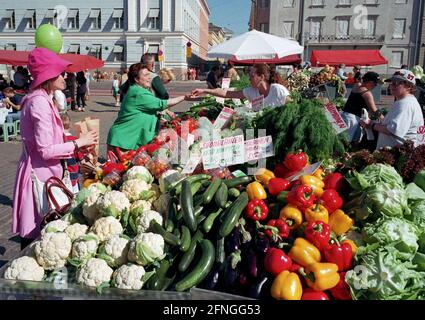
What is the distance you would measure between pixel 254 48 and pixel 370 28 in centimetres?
4478

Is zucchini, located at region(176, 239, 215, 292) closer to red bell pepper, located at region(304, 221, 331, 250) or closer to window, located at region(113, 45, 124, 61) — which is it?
red bell pepper, located at region(304, 221, 331, 250)

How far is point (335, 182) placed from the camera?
9.01 feet

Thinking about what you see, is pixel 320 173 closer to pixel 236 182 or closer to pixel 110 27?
pixel 236 182

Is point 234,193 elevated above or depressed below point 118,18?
below

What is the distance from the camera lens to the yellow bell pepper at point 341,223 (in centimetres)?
239

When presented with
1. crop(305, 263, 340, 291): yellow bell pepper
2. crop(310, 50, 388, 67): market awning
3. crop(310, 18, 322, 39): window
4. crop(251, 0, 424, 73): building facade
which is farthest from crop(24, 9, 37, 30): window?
crop(305, 263, 340, 291): yellow bell pepper

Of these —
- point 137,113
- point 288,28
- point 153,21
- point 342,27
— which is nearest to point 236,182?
point 137,113

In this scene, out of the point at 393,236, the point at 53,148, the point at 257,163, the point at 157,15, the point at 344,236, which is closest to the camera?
the point at 393,236

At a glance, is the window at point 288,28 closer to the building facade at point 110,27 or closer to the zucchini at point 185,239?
the building facade at point 110,27
